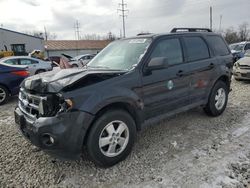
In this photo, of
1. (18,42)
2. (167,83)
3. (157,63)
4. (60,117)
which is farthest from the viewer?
(18,42)

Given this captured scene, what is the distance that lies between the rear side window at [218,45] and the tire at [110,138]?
2742 millimetres

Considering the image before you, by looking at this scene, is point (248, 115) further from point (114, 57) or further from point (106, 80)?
point (106, 80)

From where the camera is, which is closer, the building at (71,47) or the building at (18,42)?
the building at (18,42)

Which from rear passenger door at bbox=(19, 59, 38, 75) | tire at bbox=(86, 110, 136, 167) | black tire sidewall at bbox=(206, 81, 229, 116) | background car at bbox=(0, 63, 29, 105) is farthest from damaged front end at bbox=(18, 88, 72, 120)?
rear passenger door at bbox=(19, 59, 38, 75)

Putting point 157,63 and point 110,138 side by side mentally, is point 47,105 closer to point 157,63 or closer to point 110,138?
point 110,138

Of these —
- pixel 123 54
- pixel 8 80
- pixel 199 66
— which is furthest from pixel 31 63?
pixel 199 66

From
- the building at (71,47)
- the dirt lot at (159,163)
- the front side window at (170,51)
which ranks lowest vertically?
the dirt lot at (159,163)

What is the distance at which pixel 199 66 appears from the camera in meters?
4.30

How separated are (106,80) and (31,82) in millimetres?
1004

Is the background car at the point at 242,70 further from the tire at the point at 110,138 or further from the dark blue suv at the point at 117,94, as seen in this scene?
the tire at the point at 110,138

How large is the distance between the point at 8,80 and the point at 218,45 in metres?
5.86

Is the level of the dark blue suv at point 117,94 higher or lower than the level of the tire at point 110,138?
higher

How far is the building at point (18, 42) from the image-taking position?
3100 centimetres

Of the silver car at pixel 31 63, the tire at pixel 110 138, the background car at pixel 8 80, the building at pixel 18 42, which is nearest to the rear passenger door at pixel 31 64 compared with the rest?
the silver car at pixel 31 63
